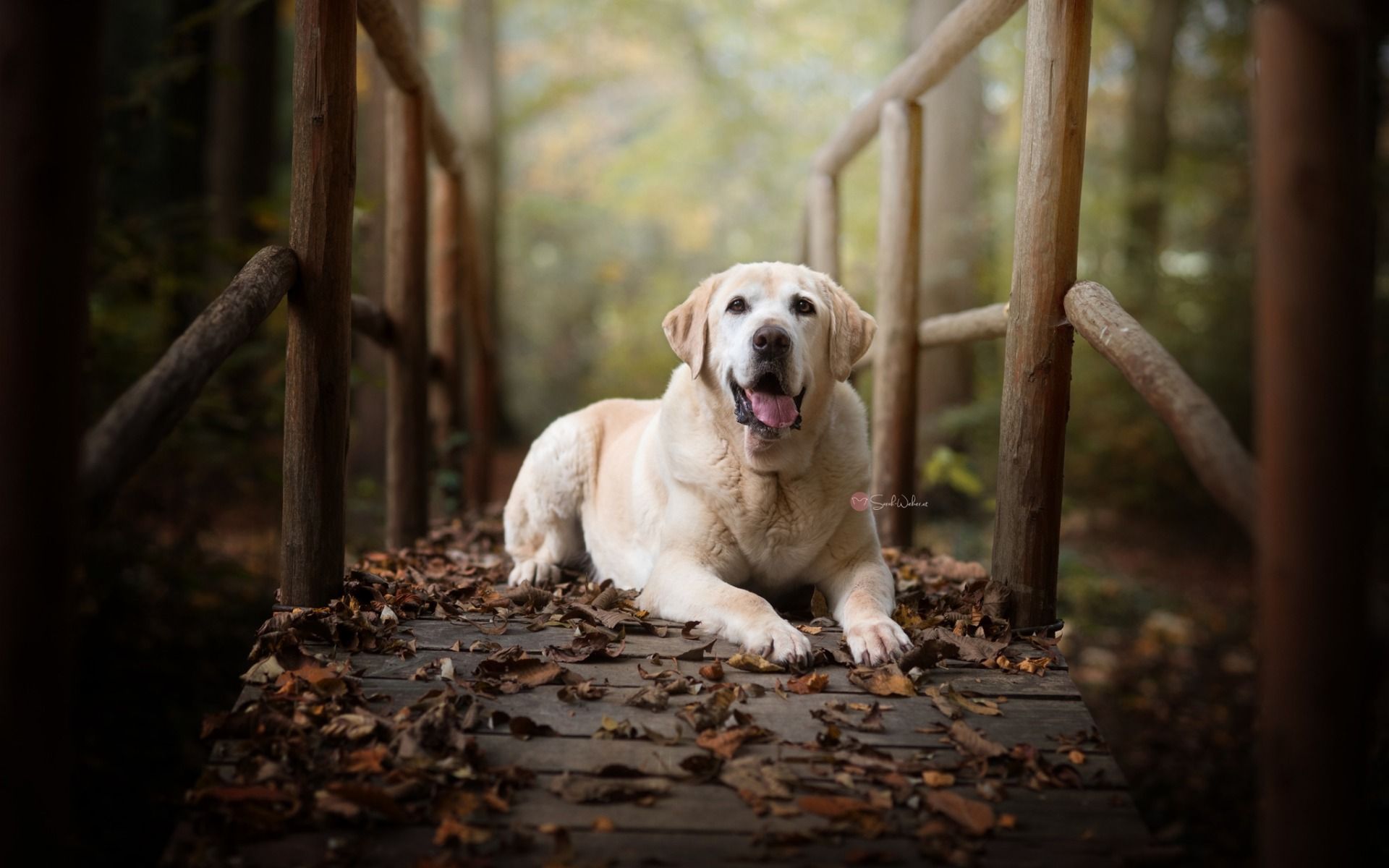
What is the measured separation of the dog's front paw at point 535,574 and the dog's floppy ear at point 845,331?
1399mm

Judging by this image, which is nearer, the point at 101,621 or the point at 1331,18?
the point at 1331,18

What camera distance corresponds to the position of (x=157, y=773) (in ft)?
15.7

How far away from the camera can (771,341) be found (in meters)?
3.22

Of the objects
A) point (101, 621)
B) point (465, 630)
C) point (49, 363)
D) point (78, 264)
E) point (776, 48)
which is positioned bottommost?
point (101, 621)

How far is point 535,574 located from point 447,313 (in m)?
2.34

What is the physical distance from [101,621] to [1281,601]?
15.5 ft

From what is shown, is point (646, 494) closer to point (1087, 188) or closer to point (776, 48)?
point (1087, 188)

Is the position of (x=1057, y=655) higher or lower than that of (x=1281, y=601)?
lower

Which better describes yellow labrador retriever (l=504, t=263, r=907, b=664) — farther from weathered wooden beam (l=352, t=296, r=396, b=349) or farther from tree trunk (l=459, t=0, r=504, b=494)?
tree trunk (l=459, t=0, r=504, b=494)

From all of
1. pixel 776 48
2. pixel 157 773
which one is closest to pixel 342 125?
pixel 157 773

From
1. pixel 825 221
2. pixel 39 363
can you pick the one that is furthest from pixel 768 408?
pixel 825 221

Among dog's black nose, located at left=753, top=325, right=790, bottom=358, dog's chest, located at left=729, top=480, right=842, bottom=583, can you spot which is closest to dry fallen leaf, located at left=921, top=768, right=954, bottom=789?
dog's chest, located at left=729, top=480, right=842, bottom=583

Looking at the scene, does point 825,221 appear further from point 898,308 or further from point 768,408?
point 768,408

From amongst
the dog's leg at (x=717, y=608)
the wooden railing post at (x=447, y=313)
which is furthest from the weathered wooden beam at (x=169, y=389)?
the wooden railing post at (x=447, y=313)
